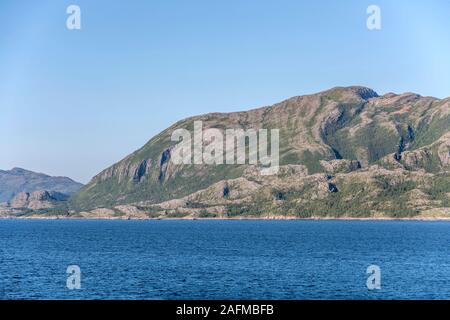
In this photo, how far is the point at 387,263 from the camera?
648ft

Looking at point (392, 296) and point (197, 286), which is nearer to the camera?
point (392, 296)
